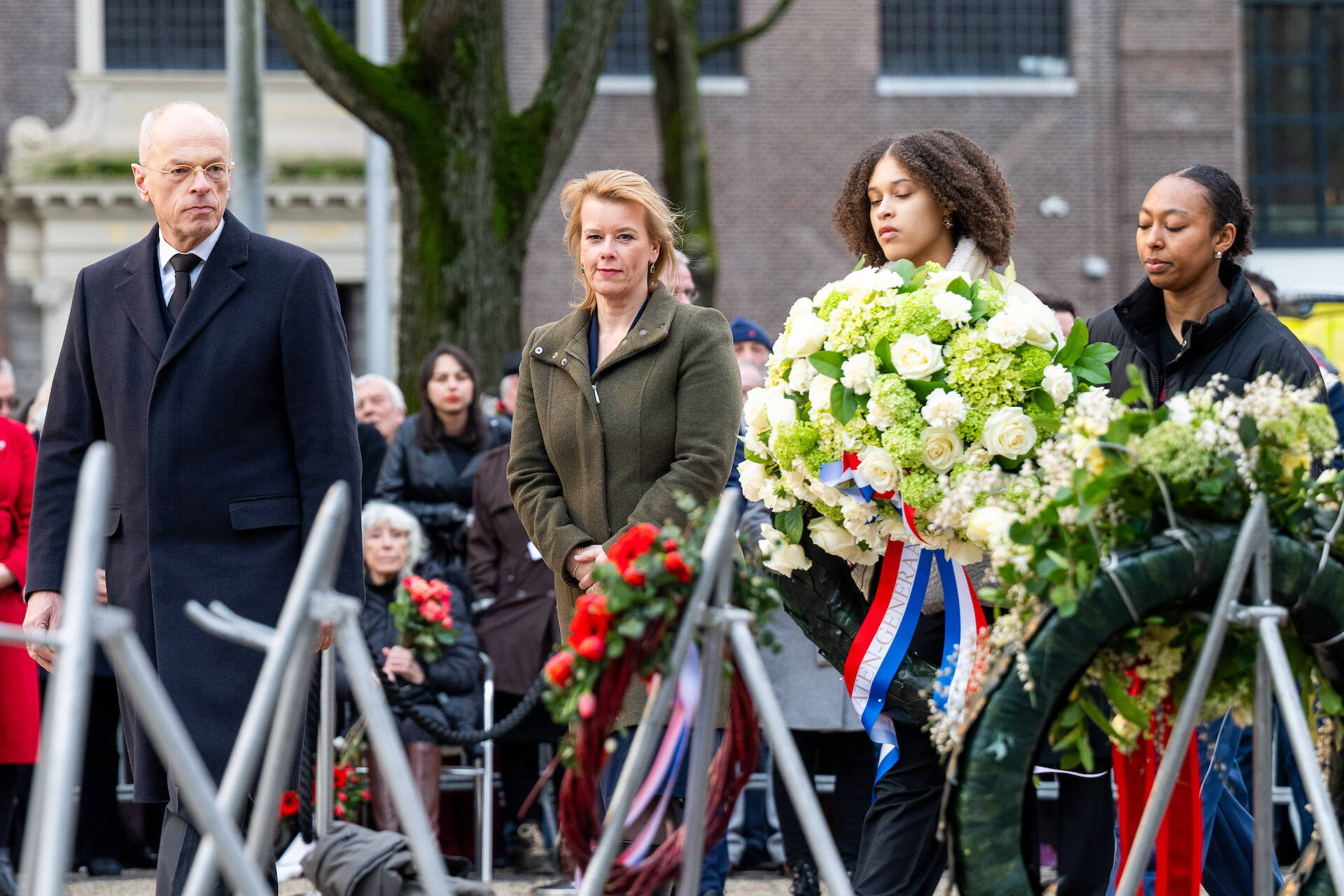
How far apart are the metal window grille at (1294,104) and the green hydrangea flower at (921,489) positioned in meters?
21.3

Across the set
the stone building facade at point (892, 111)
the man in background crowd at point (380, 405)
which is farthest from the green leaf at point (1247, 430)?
the stone building facade at point (892, 111)

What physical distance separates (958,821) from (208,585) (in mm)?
1885

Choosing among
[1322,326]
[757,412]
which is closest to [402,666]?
[757,412]

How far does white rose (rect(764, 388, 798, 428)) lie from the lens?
369 centimetres

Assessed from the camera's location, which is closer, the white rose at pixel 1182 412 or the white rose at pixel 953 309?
the white rose at pixel 1182 412

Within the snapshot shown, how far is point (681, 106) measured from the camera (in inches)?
638

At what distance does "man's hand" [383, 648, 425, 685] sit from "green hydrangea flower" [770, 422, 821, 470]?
3191 millimetres

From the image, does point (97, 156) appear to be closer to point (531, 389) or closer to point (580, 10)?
point (580, 10)

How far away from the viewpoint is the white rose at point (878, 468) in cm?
353

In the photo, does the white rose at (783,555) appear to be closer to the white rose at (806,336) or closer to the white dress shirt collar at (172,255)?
the white rose at (806,336)

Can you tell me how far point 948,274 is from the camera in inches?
147

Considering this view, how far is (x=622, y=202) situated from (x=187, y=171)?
3.46ft

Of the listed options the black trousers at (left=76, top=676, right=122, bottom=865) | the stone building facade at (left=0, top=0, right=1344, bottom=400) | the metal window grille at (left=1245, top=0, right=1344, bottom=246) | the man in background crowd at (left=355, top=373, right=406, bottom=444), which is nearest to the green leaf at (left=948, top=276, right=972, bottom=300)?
the black trousers at (left=76, top=676, right=122, bottom=865)

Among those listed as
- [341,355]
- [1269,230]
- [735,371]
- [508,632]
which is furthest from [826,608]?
[1269,230]
